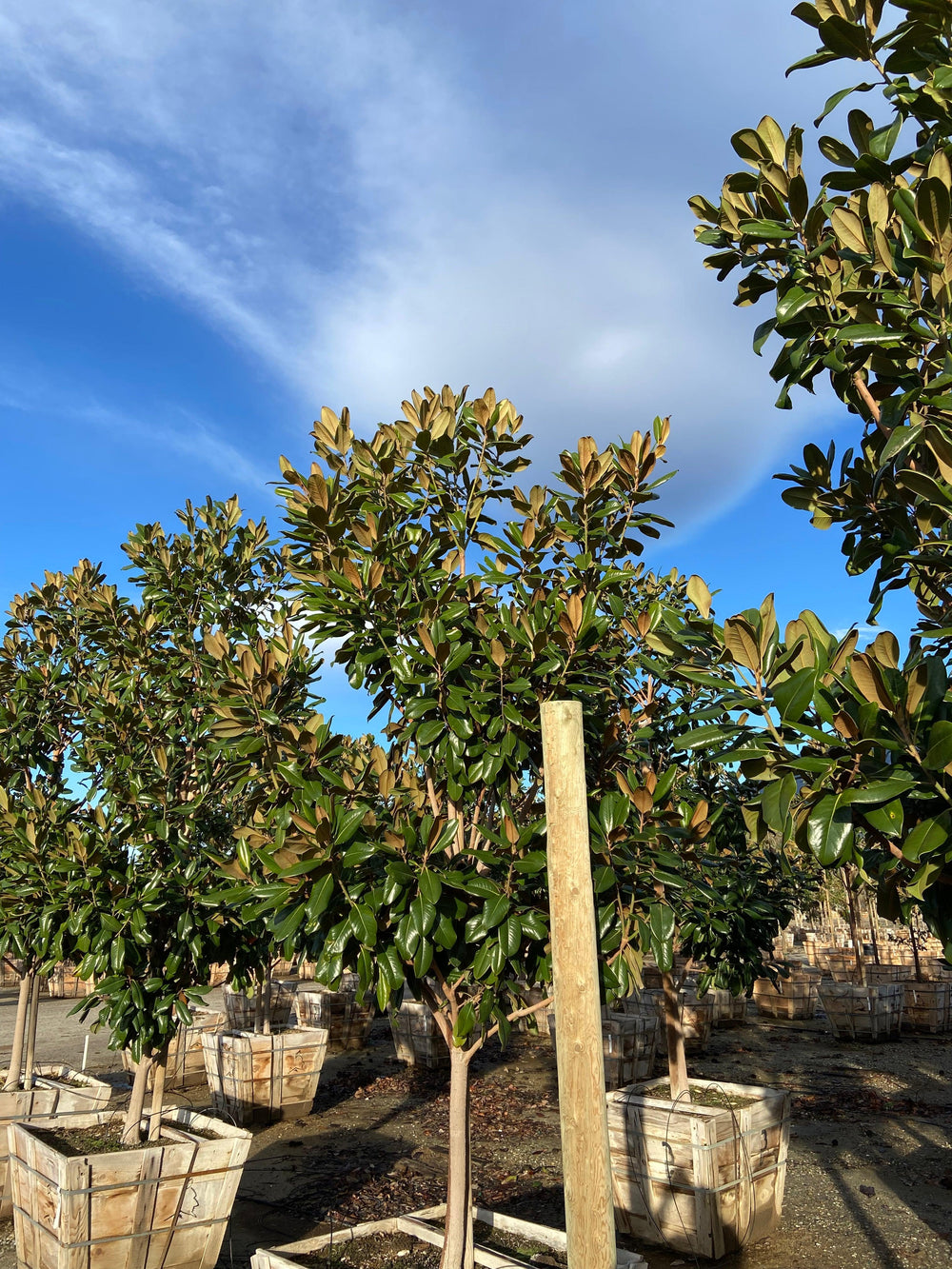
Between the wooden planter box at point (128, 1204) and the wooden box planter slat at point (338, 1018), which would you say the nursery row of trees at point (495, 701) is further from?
the wooden box planter slat at point (338, 1018)

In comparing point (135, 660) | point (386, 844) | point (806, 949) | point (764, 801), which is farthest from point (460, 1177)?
point (806, 949)

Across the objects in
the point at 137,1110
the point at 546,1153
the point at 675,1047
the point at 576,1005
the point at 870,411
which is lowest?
the point at 546,1153

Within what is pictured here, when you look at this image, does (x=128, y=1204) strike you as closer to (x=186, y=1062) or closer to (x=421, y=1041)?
(x=186, y=1062)

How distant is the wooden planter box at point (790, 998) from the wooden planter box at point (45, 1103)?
534 inches

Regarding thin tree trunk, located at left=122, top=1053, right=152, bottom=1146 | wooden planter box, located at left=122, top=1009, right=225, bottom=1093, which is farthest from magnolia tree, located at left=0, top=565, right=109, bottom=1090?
wooden planter box, located at left=122, top=1009, right=225, bottom=1093

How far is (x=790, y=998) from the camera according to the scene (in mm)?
17516

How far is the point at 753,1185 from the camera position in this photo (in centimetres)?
609

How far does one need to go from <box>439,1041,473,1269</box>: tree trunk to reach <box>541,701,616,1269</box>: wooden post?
2.31 metres

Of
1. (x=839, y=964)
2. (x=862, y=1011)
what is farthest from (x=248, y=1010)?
(x=839, y=964)

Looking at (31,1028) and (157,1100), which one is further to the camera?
(31,1028)

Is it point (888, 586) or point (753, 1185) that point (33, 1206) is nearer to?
point (753, 1185)

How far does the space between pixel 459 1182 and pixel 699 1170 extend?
231cm

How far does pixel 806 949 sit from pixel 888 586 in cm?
2735

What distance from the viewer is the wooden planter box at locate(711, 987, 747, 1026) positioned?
634 inches
